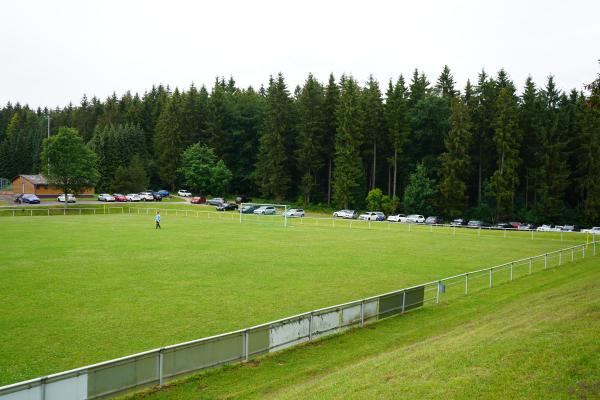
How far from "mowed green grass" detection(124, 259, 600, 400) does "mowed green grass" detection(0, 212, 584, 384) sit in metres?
3.40

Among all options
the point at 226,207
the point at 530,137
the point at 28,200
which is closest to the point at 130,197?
the point at 28,200

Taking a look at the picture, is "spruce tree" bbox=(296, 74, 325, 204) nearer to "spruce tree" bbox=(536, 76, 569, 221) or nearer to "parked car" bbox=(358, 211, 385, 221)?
"parked car" bbox=(358, 211, 385, 221)

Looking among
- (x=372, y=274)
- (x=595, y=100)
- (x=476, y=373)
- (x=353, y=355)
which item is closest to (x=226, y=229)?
(x=372, y=274)

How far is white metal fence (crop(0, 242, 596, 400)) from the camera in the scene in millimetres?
9070

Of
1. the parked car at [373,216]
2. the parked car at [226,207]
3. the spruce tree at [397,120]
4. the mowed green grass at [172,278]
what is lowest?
the mowed green grass at [172,278]

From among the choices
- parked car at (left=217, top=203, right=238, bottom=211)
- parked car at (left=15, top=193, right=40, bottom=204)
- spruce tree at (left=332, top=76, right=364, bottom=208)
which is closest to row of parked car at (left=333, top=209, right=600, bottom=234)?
spruce tree at (left=332, top=76, right=364, bottom=208)

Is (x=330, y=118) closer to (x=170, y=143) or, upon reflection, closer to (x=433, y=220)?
(x=433, y=220)

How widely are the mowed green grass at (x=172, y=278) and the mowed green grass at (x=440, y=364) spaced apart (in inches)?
134

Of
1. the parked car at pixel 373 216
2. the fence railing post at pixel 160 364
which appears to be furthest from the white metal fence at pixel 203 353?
the parked car at pixel 373 216

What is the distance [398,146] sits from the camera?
83188 millimetres

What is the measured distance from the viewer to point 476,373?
1058 centimetres

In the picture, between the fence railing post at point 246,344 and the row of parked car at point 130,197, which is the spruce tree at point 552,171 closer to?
the row of parked car at point 130,197

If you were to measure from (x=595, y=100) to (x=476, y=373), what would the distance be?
18.9m

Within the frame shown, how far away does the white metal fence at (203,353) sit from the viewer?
357 inches
